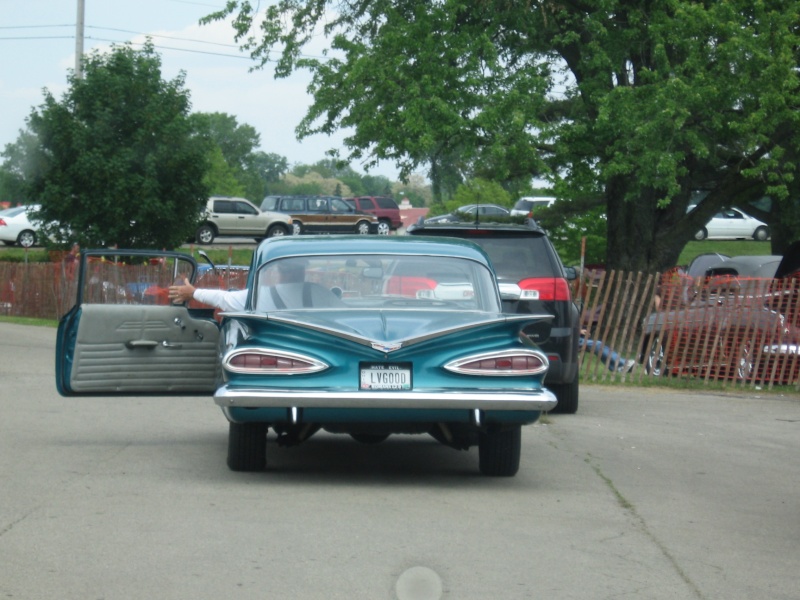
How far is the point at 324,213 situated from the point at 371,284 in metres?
39.8

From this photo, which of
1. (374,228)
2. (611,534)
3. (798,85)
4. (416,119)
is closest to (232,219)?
(374,228)

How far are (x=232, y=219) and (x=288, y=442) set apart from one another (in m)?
36.2

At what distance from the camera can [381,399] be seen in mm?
7332

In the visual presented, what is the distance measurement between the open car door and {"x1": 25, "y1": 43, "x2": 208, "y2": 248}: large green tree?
18574 mm

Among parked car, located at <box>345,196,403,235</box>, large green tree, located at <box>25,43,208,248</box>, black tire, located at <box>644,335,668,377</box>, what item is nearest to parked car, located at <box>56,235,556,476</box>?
black tire, located at <box>644,335,668,377</box>

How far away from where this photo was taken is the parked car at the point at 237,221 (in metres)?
44.0

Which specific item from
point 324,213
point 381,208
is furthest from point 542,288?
point 381,208

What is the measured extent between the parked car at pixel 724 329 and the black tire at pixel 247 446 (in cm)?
918

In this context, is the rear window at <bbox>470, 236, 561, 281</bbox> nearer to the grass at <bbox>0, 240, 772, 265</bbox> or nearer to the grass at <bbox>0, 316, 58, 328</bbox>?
the grass at <bbox>0, 316, 58, 328</bbox>

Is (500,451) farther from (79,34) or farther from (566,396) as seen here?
(79,34)

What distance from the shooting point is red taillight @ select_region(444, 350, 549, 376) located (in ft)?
24.5

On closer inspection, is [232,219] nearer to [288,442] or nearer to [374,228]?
[374,228]

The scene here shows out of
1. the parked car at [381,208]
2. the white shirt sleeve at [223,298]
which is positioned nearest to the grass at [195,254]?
the parked car at [381,208]

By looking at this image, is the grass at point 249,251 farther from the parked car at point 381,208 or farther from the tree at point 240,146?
the tree at point 240,146
